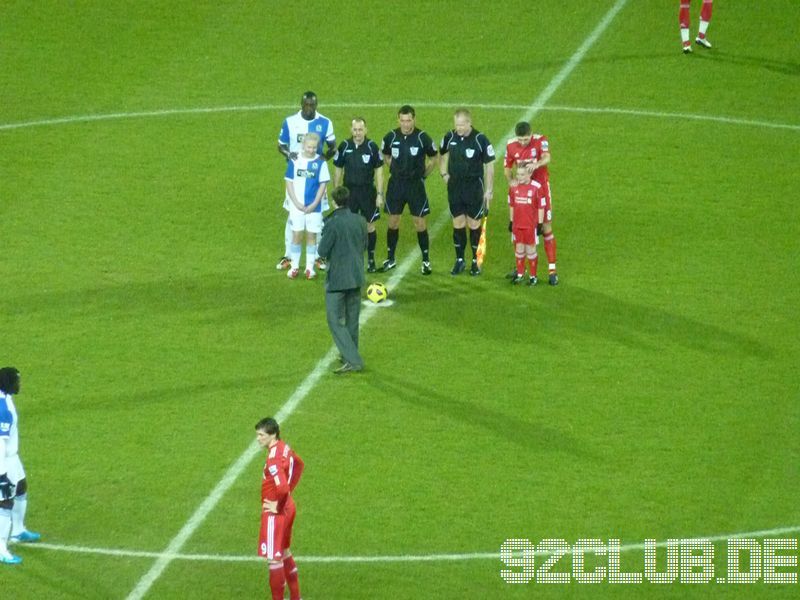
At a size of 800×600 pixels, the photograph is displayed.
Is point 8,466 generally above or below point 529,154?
below

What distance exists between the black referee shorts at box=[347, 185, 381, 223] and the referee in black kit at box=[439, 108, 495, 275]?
35.3 inches

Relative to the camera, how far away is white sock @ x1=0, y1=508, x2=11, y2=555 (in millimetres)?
15781

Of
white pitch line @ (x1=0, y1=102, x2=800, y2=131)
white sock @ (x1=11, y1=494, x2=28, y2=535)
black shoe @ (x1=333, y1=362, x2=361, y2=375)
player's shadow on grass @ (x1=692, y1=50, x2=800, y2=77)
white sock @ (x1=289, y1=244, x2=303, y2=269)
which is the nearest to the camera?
white sock @ (x1=11, y1=494, x2=28, y2=535)

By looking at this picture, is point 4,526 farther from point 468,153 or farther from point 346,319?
point 468,153

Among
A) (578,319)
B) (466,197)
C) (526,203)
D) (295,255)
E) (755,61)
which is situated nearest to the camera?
(578,319)

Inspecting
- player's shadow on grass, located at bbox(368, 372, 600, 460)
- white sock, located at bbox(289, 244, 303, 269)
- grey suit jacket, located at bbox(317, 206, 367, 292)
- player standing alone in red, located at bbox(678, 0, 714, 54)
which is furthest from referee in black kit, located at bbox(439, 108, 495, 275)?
player standing alone in red, located at bbox(678, 0, 714, 54)

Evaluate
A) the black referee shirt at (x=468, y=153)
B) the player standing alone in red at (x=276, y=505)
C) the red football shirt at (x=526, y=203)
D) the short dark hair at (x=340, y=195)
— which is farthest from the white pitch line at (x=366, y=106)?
the player standing alone in red at (x=276, y=505)

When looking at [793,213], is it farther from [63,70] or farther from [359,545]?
[63,70]

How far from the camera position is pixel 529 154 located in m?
21.5

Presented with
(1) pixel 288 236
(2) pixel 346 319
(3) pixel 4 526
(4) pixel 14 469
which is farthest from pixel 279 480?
(1) pixel 288 236

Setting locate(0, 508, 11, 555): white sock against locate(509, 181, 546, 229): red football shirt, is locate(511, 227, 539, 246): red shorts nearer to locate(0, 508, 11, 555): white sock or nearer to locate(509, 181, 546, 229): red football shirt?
locate(509, 181, 546, 229): red football shirt

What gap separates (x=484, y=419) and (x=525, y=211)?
3.57 meters

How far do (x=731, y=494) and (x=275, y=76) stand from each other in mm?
14140

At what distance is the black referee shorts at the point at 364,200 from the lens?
21812 millimetres
